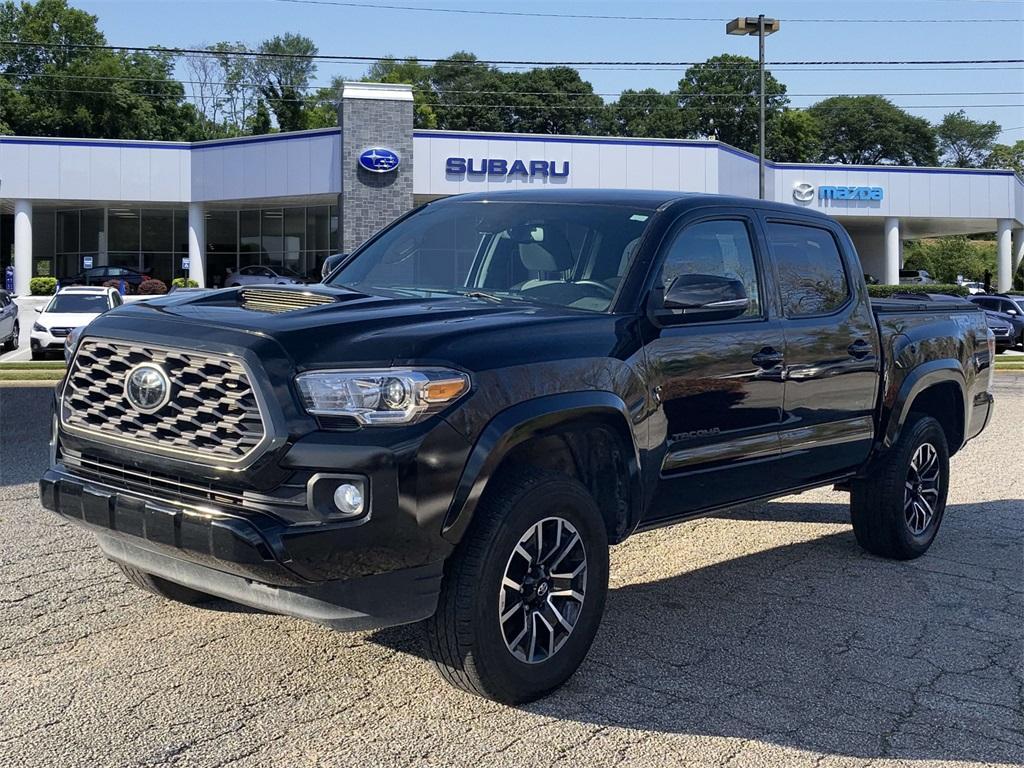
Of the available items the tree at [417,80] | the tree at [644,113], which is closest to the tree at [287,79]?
the tree at [417,80]

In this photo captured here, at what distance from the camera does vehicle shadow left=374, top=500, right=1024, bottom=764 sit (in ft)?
13.3

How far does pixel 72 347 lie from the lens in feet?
14.2

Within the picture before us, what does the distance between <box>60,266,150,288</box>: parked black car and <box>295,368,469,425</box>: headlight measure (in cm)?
4605

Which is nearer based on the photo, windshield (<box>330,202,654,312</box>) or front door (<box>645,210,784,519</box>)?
front door (<box>645,210,784,519</box>)

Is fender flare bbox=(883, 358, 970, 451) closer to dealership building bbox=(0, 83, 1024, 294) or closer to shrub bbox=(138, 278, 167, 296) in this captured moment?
dealership building bbox=(0, 83, 1024, 294)

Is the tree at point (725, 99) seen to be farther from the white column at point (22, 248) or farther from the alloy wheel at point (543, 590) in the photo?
Answer: the alloy wheel at point (543, 590)

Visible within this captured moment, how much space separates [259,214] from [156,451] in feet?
153

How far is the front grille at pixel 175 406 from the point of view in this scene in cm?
364

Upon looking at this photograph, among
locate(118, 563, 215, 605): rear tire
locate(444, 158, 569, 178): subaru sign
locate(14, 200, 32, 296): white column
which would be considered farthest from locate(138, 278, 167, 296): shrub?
locate(118, 563, 215, 605): rear tire

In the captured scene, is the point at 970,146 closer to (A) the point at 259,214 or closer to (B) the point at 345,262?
(A) the point at 259,214

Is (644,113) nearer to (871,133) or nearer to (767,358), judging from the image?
(871,133)

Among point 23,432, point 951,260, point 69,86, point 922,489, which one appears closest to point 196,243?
point 69,86

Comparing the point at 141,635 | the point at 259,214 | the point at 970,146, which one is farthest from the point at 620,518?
the point at 970,146

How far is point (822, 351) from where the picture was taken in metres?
5.62
